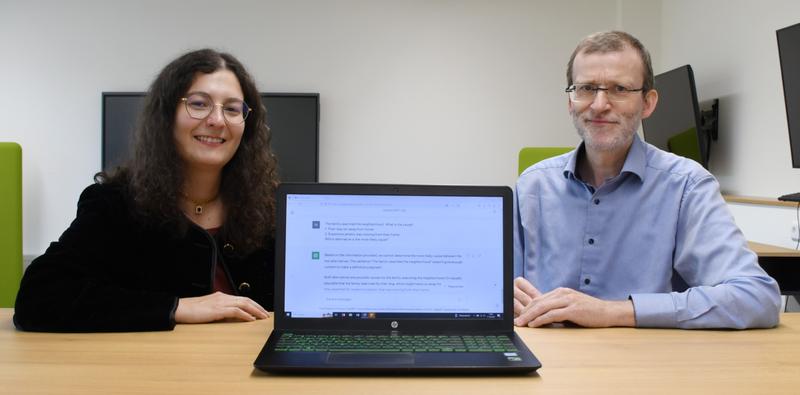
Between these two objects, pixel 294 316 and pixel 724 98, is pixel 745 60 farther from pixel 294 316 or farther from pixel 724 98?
pixel 294 316

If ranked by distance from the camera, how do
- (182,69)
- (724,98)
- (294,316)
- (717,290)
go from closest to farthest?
1. (294,316)
2. (717,290)
3. (182,69)
4. (724,98)

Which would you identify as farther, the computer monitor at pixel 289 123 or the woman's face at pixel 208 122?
the computer monitor at pixel 289 123

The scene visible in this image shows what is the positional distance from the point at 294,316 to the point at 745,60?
3041mm

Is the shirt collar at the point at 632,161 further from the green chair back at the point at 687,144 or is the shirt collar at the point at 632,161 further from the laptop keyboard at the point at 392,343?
the green chair back at the point at 687,144

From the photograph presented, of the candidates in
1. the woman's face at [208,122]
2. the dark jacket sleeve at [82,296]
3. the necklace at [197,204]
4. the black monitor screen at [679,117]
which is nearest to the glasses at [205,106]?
the woman's face at [208,122]

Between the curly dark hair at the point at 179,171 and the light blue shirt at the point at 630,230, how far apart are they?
669 mm

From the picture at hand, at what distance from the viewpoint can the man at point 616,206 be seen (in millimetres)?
1459

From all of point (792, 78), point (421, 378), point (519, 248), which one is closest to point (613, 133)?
point (519, 248)

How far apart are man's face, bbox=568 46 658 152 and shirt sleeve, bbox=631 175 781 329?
0.69 feet

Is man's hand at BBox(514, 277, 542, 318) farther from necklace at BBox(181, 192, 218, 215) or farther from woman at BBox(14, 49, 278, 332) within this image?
necklace at BBox(181, 192, 218, 215)

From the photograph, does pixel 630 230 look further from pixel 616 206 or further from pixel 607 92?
pixel 607 92

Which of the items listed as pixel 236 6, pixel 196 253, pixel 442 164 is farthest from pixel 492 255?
pixel 236 6

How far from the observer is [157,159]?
5.03 ft

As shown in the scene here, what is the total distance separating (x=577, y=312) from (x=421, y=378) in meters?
0.41
